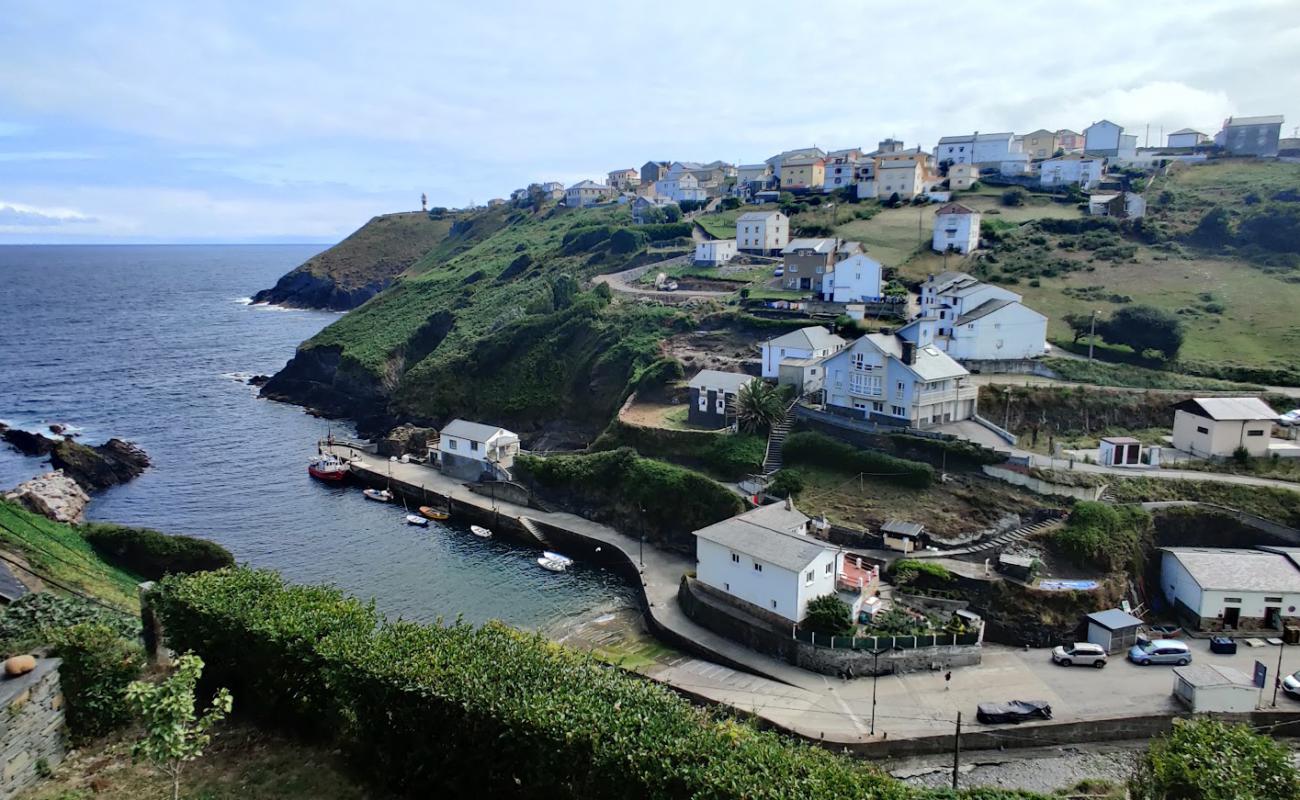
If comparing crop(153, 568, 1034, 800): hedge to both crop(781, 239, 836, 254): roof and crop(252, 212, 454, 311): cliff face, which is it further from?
crop(252, 212, 454, 311): cliff face

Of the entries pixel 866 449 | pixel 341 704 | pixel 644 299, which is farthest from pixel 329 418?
pixel 341 704

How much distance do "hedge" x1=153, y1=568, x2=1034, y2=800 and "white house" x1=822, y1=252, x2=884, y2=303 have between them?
178ft

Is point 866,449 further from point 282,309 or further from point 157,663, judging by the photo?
point 282,309

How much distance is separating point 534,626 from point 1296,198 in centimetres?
9663

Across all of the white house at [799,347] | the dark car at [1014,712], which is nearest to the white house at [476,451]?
the white house at [799,347]

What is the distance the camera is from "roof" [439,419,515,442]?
58.2m

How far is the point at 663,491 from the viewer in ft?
157

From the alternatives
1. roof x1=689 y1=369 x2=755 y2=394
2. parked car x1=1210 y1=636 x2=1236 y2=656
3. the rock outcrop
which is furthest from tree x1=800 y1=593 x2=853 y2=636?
the rock outcrop

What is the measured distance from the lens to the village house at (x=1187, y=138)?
393 ft

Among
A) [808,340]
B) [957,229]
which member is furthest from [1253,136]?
[808,340]

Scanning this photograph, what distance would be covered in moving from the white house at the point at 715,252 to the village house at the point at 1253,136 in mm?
77088

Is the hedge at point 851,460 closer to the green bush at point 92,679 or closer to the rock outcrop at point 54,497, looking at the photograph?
the green bush at point 92,679

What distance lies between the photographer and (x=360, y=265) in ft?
564

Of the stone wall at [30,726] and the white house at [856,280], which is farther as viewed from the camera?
the white house at [856,280]
